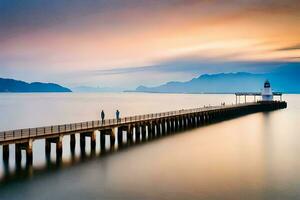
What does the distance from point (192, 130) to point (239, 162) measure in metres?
18.2

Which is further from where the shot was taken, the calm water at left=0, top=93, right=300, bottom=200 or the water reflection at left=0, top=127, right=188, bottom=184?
the water reflection at left=0, top=127, right=188, bottom=184

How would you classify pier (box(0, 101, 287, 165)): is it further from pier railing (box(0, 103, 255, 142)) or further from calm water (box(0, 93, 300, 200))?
calm water (box(0, 93, 300, 200))

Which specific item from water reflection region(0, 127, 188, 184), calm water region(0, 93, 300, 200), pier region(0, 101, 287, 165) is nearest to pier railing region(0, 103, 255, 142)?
pier region(0, 101, 287, 165)

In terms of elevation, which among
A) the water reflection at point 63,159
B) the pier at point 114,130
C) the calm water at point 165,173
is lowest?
the calm water at point 165,173

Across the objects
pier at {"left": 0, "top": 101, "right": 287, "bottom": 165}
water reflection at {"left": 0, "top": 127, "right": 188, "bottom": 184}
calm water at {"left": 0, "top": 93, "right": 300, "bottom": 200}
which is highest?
pier at {"left": 0, "top": 101, "right": 287, "bottom": 165}

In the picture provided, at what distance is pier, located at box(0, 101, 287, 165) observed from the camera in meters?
25.0

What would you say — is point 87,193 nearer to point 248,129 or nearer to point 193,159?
point 193,159

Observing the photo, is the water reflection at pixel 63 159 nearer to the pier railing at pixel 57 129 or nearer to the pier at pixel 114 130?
the pier at pixel 114 130

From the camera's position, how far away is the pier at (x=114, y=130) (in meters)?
25.0

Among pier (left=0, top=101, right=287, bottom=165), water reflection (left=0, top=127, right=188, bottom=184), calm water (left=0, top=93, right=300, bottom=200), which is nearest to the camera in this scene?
calm water (left=0, top=93, right=300, bottom=200)

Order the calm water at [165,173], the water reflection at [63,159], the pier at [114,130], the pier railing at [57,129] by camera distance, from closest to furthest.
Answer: the calm water at [165,173] → the water reflection at [63,159] → the pier railing at [57,129] → the pier at [114,130]

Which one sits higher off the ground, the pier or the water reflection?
the pier

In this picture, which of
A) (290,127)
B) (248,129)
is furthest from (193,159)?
(290,127)

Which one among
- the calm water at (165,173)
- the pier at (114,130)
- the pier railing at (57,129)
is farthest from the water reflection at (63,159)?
the pier railing at (57,129)
